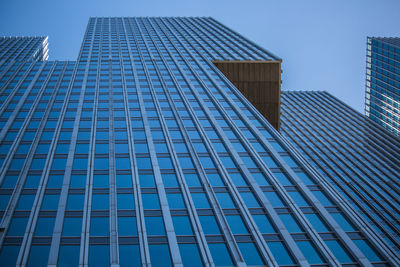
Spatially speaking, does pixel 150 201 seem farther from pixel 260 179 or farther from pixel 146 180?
pixel 260 179

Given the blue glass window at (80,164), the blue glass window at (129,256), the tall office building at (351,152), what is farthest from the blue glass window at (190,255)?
the tall office building at (351,152)

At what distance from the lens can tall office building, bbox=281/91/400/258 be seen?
72.8 meters

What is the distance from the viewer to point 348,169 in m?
86.8

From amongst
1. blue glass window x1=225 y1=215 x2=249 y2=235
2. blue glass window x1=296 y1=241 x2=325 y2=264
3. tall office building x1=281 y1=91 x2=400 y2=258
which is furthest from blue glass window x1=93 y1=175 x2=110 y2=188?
tall office building x1=281 y1=91 x2=400 y2=258

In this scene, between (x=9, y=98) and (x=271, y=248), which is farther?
(x=9, y=98)

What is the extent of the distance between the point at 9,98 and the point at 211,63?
30960 mm

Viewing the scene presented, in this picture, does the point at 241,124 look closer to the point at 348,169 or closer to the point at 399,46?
the point at 348,169

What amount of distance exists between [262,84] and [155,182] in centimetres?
3492

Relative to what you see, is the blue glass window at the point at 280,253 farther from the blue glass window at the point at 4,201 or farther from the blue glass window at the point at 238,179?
the blue glass window at the point at 4,201

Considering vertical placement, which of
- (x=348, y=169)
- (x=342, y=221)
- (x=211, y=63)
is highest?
(x=211, y=63)

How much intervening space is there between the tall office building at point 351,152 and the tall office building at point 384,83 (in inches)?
222

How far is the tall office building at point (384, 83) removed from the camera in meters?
121

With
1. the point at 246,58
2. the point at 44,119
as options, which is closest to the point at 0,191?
the point at 44,119

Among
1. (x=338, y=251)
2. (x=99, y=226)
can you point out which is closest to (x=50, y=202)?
(x=99, y=226)
